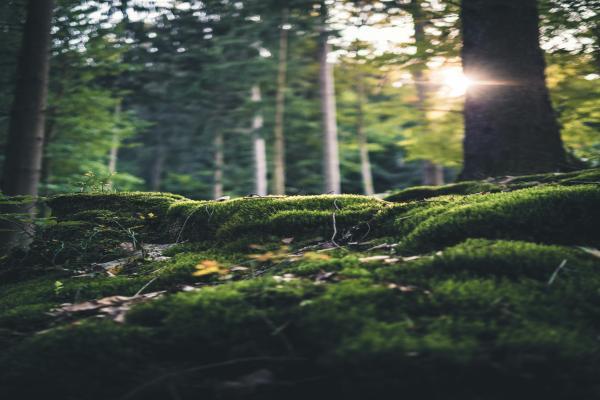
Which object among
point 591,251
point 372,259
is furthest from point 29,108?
point 591,251

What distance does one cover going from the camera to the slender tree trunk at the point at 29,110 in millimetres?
5543

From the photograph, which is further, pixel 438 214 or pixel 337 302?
pixel 438 214

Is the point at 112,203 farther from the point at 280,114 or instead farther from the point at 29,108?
the point at 280,114

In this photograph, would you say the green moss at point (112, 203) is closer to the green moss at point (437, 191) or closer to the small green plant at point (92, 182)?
the small green plant at point (92, 182)

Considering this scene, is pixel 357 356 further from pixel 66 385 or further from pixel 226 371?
pixel 66 385

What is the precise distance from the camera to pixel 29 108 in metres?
5.61

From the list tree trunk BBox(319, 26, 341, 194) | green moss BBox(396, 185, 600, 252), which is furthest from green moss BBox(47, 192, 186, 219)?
tree trunk BBox(319, 26, 341, 194)

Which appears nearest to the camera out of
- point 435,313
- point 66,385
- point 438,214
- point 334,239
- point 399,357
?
point 399,357

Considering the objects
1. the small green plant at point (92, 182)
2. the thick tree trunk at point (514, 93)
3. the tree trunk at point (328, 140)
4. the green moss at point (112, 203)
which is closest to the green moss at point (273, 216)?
the green moss at point (112, 203)

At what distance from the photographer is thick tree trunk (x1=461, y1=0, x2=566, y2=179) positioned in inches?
166

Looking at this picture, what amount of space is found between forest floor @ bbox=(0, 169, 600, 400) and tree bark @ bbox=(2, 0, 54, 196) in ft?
11.6

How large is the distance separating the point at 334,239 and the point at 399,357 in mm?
1447

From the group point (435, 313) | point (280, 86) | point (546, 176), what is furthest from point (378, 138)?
point (435, 313)

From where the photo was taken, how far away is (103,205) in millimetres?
3691
